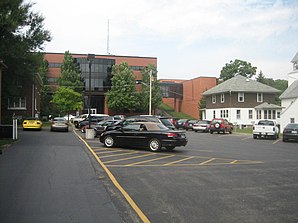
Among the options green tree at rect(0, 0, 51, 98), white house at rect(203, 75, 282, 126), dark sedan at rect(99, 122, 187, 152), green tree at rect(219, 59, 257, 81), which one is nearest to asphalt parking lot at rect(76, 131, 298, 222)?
dark sedan at rect(99, 122, 187, 152)

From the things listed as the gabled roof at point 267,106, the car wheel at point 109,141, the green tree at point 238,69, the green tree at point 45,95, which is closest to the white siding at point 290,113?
the gabled roof at point 267,106

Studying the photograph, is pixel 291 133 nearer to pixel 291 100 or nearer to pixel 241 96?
pixel 291 100

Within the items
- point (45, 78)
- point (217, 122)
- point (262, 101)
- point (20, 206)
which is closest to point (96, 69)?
point (45, 78)

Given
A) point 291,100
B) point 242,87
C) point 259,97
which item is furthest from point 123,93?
point 291,100

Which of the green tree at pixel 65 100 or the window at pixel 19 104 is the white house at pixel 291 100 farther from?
the window at pixel 19 104

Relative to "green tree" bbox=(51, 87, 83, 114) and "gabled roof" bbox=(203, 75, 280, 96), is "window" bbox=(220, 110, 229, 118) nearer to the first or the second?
"gabled roof" bbox=(203, 75, 280, 96)

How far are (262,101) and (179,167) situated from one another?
4249cm

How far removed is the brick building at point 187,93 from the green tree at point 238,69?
45.3ft

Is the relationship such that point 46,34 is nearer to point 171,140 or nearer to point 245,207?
point 171,140

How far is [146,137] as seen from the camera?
1650 centimetres

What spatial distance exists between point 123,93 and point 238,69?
36.2 meters

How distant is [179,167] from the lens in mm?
11695

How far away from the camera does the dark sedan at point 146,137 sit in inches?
633

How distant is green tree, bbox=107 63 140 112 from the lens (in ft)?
206
